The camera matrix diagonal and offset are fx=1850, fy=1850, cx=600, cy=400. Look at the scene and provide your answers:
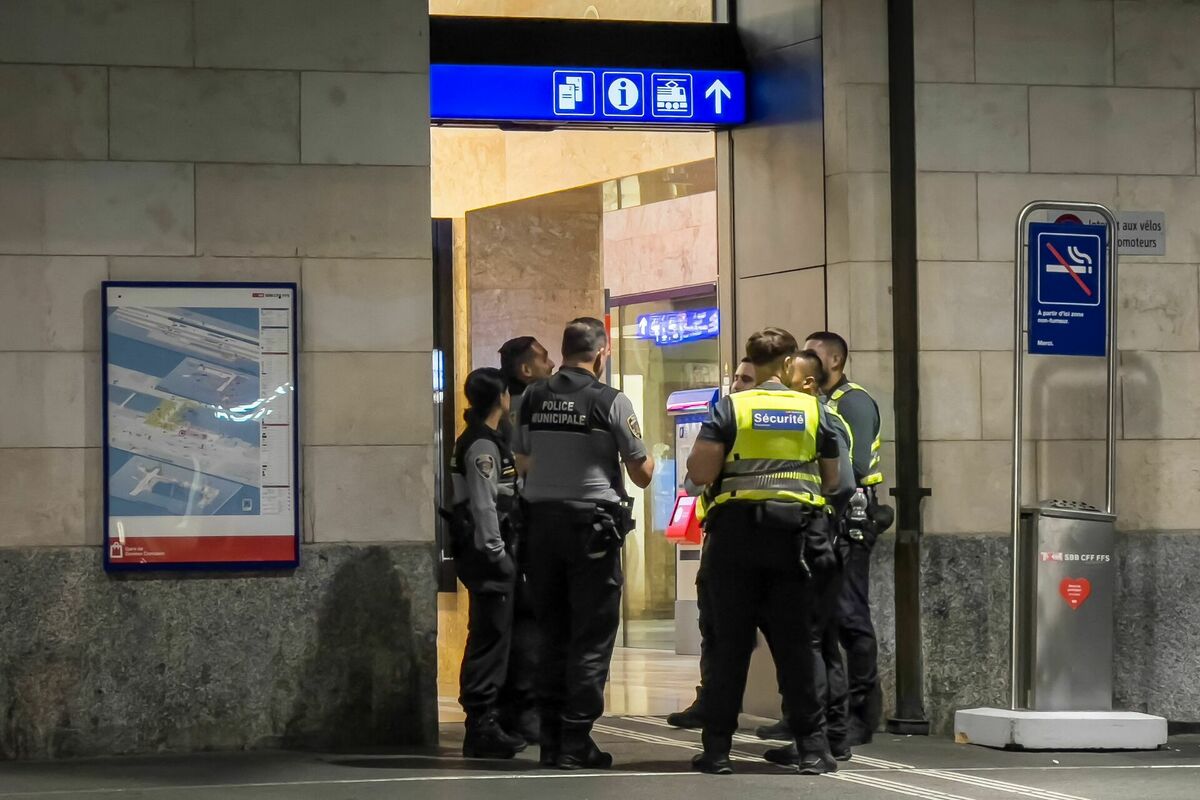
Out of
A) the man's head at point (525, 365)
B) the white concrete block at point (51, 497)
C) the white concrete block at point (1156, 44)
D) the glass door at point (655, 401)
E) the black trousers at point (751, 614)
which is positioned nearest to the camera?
the black trousers at point (751, 614)

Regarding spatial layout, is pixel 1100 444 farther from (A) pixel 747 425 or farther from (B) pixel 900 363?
(A) pixel 747 425

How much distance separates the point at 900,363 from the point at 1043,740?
78.1 inches

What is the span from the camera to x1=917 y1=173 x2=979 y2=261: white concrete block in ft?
30.4

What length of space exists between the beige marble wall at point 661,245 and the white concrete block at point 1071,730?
510 cm

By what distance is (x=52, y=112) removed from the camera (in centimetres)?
849

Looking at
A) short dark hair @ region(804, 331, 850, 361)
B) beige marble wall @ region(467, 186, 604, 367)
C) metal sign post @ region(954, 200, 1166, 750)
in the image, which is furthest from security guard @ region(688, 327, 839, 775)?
beige marble wall @ region(467, 186, 604, 367)

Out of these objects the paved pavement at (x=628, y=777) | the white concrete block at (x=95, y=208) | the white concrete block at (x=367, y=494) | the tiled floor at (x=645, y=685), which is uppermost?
the white concrete block at (x=95, y=208)

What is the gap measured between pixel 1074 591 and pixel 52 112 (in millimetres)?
5238

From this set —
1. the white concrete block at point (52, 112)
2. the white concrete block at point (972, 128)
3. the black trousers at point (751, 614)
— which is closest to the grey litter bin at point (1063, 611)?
the black trousers at point (751, 614)

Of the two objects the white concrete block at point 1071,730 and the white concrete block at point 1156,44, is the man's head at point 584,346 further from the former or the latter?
the white concrete block at point 1156,44

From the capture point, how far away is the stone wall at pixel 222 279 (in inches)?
331

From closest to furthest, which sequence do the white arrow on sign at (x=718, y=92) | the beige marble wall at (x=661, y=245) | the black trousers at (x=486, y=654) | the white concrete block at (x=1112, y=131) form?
1. the black trousers at (x=486, y=654)
2. the white concrete block at (x=1112, y=131)
3. the white arrow on sign at (x=718, y=92)
4. the beige marble wall at (x=661, y=245)

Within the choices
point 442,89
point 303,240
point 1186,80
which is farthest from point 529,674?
point 1186,80

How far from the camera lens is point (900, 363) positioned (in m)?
9.23
